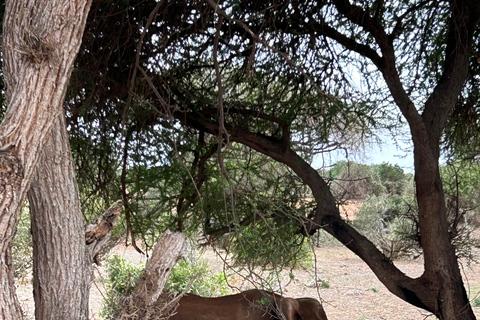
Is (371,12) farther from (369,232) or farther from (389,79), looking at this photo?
(369,232)

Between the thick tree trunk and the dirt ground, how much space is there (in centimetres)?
478

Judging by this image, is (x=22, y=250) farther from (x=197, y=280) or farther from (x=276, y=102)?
(x=276, y=102)

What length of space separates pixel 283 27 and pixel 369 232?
29.1ft

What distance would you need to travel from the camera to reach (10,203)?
1.66 meters

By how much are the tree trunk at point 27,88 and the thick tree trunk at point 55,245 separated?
0.37m

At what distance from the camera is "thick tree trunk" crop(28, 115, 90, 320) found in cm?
214

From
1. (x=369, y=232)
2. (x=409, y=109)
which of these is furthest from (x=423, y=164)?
(x=369, y=232)

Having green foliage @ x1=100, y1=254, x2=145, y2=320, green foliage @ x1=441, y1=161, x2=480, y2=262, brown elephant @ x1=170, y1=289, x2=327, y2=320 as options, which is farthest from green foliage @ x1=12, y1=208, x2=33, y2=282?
green foliage @ x1=441, y1=161, x2=480, y2=262

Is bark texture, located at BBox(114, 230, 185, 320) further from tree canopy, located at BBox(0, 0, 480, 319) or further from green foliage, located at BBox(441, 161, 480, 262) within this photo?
green foliage, located at BBox(441, 161, 480, 262)

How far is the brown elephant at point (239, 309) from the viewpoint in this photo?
170 inches

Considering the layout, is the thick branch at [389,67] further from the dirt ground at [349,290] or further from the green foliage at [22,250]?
the green foliage at [22,250]

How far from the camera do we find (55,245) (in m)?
2.16

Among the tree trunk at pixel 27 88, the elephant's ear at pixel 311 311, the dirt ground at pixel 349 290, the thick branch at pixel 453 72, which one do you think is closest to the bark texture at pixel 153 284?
the tree trunk at pixel 27 88

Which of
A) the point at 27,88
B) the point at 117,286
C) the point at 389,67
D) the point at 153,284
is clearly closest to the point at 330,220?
the point at 389,67
